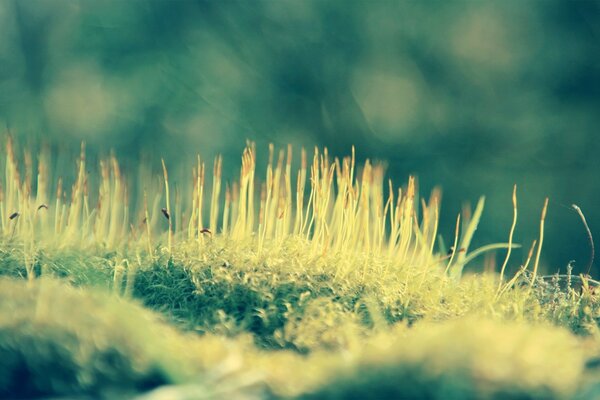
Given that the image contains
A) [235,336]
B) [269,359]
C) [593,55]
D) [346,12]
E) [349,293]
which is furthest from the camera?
[346,12]

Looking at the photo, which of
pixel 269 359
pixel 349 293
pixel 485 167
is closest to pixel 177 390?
pixel 269 359

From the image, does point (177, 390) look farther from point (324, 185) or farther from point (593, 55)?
point (593, 55)

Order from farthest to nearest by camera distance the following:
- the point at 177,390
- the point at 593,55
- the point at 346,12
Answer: the point at 346,12 < the point at 593,55 < the point at 177,390

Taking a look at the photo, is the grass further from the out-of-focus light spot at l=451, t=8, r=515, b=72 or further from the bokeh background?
the out-of-focus light spot at l=451, t=8, r=515, b=72

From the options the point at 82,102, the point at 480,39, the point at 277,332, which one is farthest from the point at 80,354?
the point at 82,102

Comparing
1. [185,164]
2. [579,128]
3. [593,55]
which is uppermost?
[593,55]

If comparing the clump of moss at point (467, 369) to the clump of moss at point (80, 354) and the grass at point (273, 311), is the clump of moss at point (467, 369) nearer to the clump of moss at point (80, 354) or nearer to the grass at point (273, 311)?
the grass at point (273, 311)
